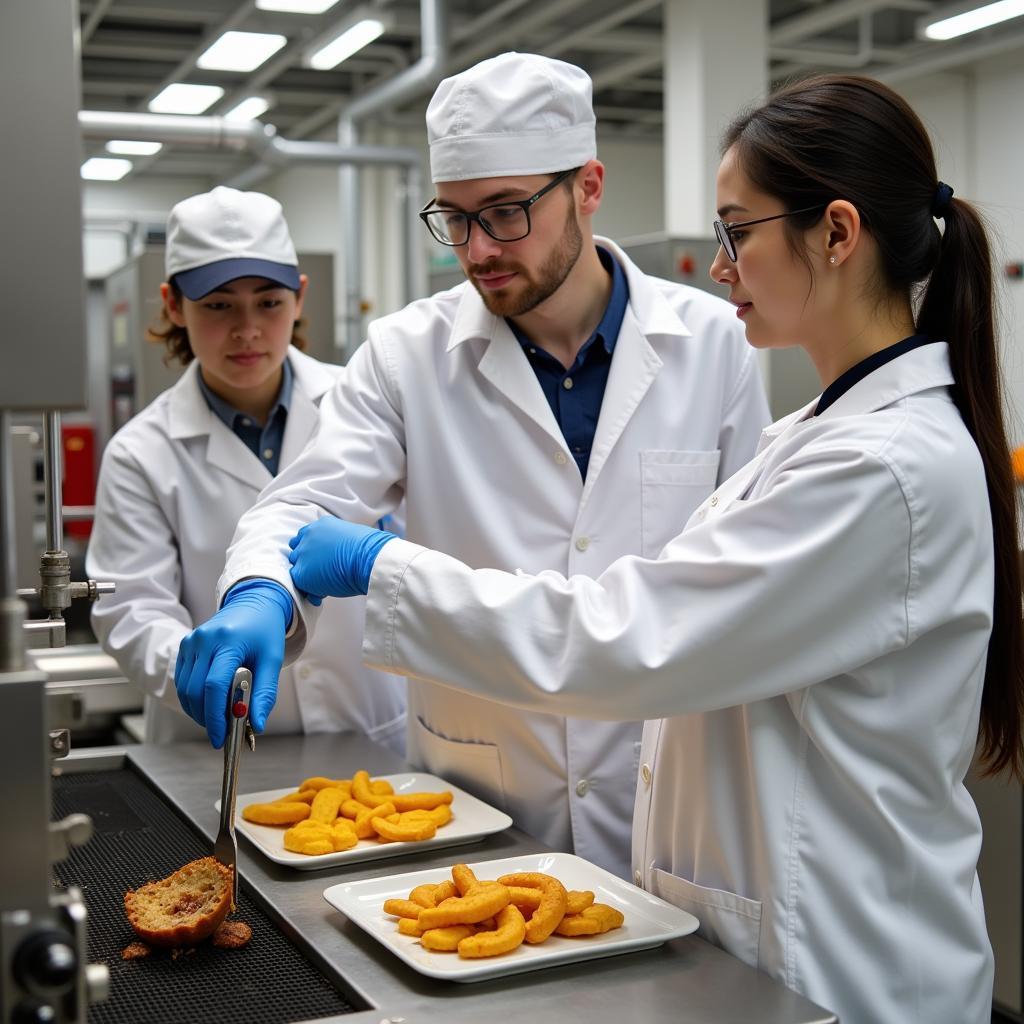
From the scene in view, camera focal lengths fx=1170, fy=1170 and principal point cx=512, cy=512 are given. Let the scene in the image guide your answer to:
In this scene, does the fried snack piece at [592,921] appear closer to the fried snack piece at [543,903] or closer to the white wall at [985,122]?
the fried snack piece at [543,903]

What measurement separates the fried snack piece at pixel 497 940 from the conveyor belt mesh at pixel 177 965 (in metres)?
0.10

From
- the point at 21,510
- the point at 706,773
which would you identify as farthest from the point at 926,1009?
the point at 21,510

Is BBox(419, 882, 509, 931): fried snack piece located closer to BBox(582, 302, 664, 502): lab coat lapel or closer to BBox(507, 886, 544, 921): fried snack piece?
BBox(507, 886, 544, 921): fried snack piece

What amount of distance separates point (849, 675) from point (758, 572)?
132 millimetres

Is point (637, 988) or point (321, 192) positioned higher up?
point (321, 192)

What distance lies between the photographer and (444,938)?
1.01 metres

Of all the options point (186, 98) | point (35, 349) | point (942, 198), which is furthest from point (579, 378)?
point (186, 98)

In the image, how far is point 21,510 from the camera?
3.05 m

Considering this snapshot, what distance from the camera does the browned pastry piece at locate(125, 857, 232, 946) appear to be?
1.04m

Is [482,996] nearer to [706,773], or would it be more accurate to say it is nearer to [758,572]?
[706,773]

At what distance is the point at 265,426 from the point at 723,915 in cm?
130

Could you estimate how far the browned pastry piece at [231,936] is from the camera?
42.3 inches

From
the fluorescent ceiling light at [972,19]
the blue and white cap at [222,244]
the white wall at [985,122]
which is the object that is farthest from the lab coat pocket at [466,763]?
the white wall at [985,122]

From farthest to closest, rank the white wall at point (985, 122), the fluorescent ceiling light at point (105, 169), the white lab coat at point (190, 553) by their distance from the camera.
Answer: the fluorescent ceiling light at point (105, 169) < the white wall at point (985, 122) < the white lab coat at point (190, 553)
